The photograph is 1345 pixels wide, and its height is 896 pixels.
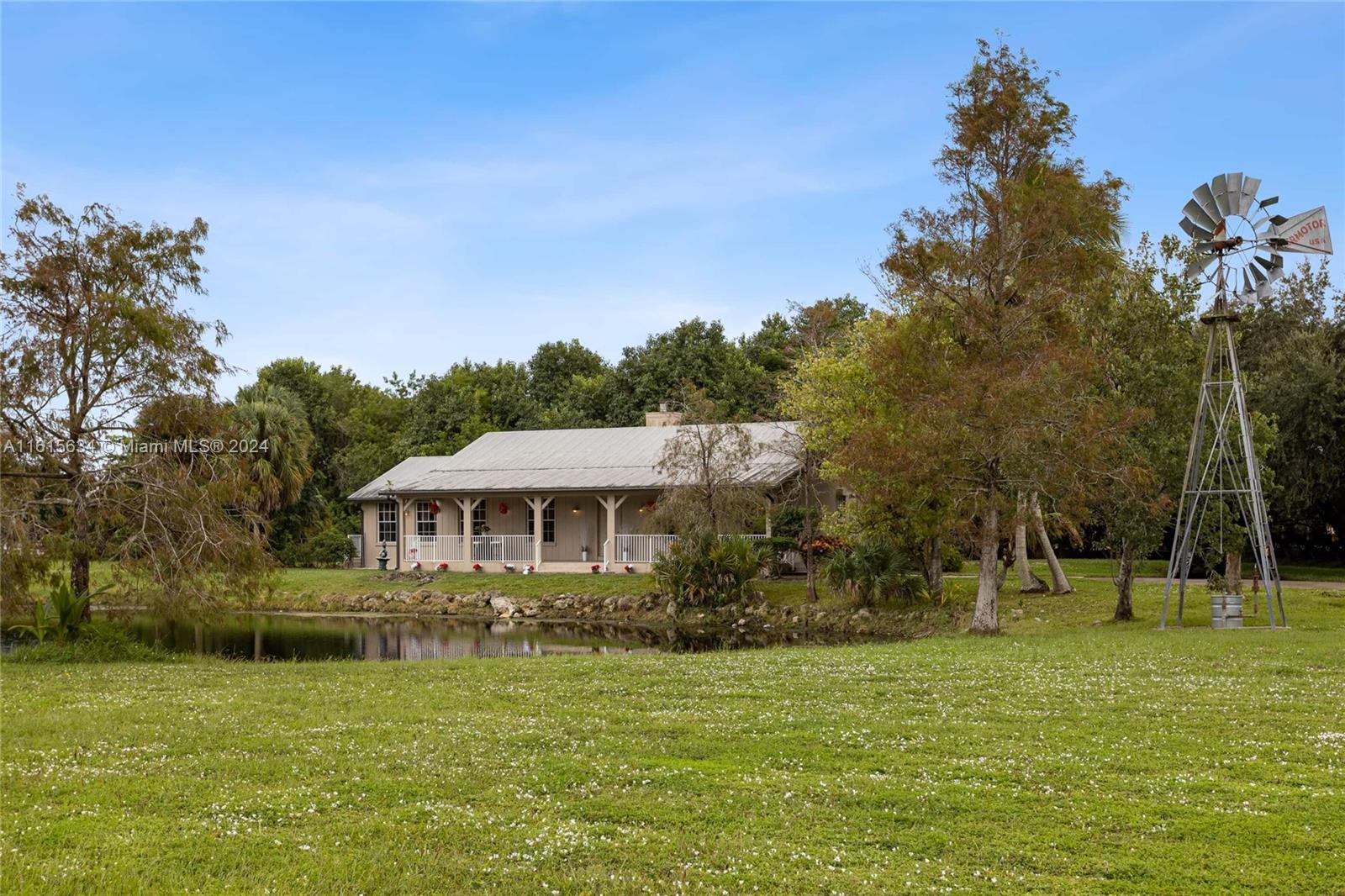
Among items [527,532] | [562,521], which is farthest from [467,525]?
[562,521]

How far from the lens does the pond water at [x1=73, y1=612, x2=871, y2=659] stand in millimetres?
22188

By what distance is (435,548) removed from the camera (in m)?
38.1

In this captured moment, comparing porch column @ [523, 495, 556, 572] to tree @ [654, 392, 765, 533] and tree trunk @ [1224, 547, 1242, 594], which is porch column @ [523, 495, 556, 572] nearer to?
tree @ [654, 392, 765, 533]

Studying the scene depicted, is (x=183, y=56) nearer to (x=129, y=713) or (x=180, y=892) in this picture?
(x=129, y=713)

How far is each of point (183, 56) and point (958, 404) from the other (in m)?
13.7

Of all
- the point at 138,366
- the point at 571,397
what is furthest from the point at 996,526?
the point at 571,397

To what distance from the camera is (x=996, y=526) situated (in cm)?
2073

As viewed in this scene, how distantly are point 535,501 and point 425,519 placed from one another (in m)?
6.84

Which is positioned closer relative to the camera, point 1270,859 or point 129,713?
point 1270,859

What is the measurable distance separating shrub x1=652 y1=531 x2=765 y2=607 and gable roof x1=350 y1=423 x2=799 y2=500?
9.33 feet

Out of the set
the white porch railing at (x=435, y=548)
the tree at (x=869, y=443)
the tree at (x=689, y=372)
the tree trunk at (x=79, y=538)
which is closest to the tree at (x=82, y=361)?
the tree trunk at (x=79, y=538)

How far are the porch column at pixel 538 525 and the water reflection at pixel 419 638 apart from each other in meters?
6.15

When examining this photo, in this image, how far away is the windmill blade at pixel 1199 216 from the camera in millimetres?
19406

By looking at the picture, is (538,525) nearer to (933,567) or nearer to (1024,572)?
(933,567)
